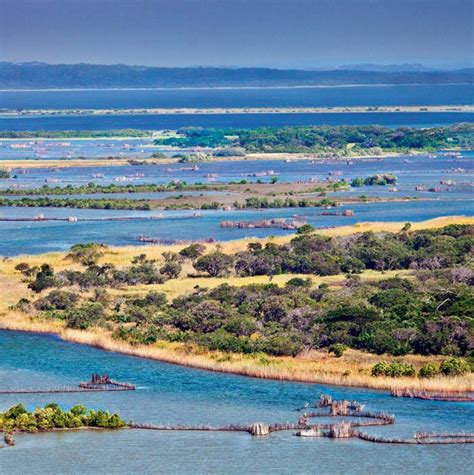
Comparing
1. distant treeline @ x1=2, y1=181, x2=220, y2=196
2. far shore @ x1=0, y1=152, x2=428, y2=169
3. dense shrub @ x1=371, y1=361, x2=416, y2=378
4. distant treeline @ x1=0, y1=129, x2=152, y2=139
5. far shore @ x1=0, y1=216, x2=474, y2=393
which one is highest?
dense shrub @ x1=371, y1=361, x2=416, y2=378

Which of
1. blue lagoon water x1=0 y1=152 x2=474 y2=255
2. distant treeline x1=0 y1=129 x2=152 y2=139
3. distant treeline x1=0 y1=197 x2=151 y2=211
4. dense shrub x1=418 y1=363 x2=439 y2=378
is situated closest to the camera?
dense shrub x1=418 y1=363 x2=439 y2=378

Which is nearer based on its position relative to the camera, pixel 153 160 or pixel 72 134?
pixel 153 160

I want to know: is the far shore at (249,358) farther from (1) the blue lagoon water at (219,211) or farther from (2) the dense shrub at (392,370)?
(1) the blue lagoon water at (219,211)

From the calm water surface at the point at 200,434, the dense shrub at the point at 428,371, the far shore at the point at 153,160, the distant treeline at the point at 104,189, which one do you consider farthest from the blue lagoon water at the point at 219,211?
the dense shrub at the point at 428,371

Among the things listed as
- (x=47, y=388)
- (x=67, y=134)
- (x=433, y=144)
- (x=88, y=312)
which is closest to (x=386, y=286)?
(x=88, y=312)

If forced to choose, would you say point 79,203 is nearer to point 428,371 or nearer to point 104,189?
point 104,189

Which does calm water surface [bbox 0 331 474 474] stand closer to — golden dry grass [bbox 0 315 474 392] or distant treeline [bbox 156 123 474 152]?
golden dry grass [bbox 0 315 474 392]

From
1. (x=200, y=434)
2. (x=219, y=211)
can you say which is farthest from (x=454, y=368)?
(x=219, y=211)

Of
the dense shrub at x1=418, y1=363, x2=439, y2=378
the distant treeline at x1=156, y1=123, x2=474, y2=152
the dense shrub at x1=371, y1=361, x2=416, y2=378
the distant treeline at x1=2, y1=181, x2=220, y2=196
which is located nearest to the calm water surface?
the dense shrub at x1=371, y1=361, x2=416, y2=378
